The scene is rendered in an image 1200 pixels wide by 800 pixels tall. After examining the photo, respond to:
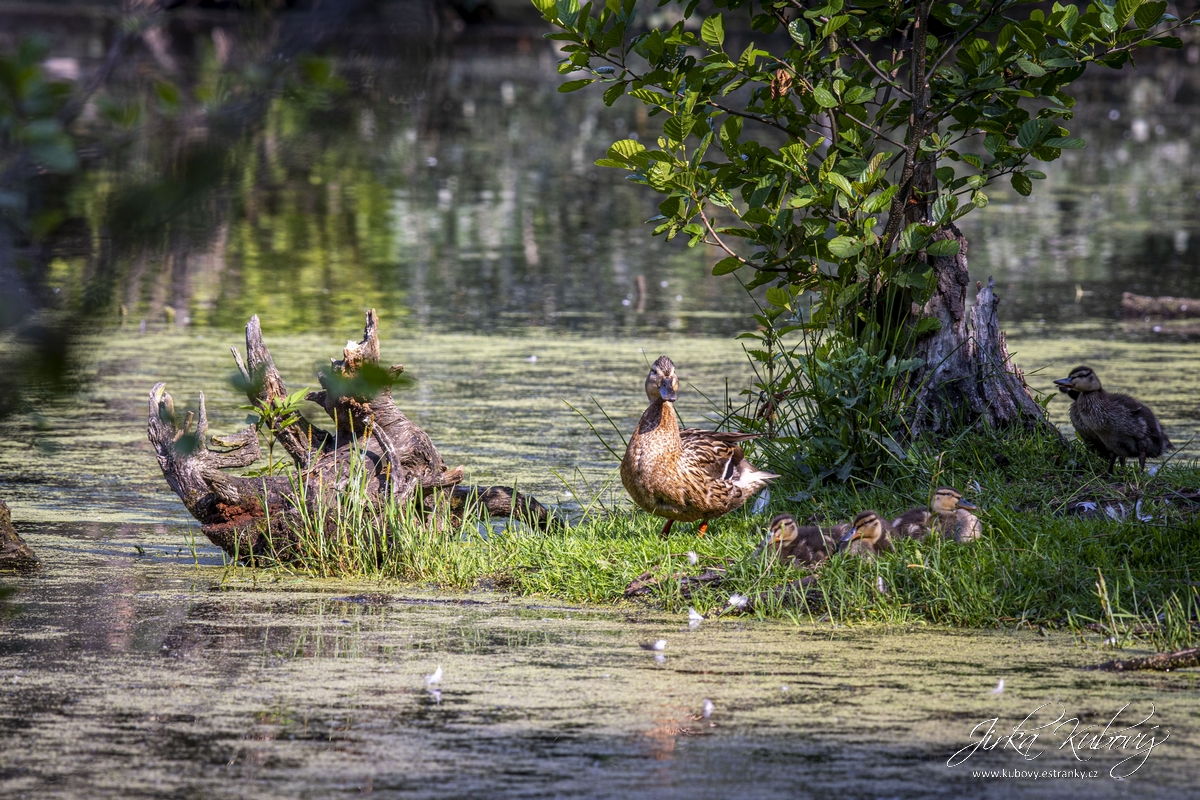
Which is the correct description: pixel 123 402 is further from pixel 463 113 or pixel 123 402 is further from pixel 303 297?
pixel 463 113

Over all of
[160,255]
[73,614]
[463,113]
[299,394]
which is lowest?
[73,614]

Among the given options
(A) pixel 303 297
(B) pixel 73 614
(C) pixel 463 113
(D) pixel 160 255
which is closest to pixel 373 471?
(B) pixel 73 614

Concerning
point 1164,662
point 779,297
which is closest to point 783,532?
point 779,297

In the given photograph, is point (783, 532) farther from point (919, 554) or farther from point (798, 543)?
point (919, 554)

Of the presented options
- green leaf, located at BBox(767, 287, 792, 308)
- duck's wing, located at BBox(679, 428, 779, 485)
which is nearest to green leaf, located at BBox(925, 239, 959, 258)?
green leaf, located at BBox(767, 287, 792, 308)

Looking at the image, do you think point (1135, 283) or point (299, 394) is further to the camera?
point (1135, 283)

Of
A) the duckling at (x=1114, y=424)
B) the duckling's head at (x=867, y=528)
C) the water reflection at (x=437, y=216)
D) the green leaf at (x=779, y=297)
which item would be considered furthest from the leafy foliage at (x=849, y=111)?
the duckling's head at (x=867, y=528)

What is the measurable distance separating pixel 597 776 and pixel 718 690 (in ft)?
2.54

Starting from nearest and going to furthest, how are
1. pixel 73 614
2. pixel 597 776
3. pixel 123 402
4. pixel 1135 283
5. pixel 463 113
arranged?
pixel 597 776
pixel 73 614
pixel 123 402
pixel 1135 283
pixel 463 113

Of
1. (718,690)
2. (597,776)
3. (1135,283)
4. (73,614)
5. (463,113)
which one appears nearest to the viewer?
(597,776)

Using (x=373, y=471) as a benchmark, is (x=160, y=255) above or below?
above

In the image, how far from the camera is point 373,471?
6246mm

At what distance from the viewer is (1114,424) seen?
6.09 metres

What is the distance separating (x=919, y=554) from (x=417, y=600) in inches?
68.9
